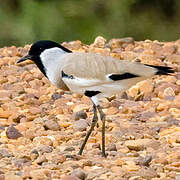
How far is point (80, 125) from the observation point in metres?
5.00

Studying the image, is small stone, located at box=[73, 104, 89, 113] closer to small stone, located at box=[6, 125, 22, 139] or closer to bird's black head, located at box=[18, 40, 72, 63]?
small stone, located at box=[6, 125, 22, 139]

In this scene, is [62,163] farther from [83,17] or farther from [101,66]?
[83,17]

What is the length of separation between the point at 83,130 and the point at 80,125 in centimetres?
5

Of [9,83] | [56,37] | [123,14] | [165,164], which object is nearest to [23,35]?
[56,37]

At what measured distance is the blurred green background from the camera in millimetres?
8719

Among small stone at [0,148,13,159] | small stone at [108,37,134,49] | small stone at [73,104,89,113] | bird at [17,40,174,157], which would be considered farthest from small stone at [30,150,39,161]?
small stone at [108,37,134,49]

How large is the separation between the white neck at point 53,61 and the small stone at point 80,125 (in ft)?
1.90

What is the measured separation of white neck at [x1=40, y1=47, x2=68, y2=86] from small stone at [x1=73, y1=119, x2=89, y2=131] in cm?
58

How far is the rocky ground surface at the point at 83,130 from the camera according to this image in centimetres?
422

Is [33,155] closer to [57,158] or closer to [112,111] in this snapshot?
[57,158]

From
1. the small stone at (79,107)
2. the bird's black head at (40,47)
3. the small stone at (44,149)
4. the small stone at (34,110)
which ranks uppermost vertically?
the bird's black head at (40,47)

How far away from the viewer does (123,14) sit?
9523 mm

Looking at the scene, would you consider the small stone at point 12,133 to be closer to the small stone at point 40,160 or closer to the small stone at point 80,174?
the small stone at point 40,160

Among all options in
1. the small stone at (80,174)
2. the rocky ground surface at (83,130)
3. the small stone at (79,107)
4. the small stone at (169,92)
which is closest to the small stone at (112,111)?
the rocky ground surface at (83,130)
